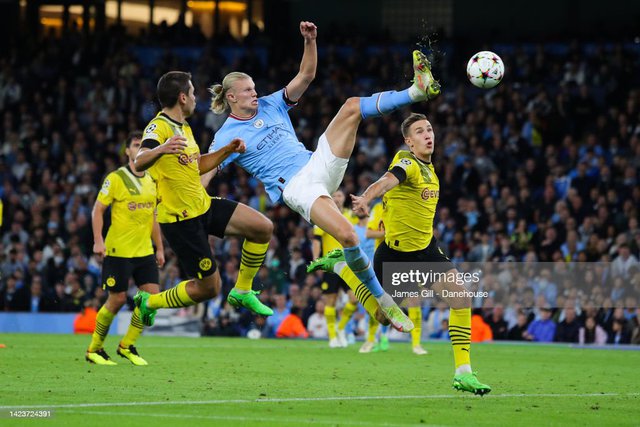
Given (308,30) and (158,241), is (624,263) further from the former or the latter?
(308,30)

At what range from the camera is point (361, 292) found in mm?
11000

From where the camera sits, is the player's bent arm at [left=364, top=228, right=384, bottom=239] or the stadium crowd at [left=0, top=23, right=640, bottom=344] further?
the stadium crowd at [left=0, top=23, right=640, bottom=344]

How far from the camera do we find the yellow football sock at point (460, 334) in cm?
1030

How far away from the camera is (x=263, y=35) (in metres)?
33.5

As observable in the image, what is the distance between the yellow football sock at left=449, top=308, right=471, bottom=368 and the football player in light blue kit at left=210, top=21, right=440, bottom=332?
1.53 feet

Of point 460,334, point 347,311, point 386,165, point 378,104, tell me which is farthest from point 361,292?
point 386,165

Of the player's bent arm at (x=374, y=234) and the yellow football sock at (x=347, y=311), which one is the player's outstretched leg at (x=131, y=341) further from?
the yellow football sock at (x=347, y=311)

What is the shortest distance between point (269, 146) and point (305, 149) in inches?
18.0

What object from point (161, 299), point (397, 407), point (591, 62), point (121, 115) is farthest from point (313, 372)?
point (121, 115)

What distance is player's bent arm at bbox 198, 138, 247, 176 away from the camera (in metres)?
10.3

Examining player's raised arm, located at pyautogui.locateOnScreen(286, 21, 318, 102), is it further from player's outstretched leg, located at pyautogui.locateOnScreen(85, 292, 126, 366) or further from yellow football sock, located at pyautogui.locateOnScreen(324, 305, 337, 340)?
yellow football sock, located at pyautogui.locateOnScreen(324, 305, 337, 340)

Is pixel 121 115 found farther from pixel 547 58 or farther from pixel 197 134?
pixel 547 58

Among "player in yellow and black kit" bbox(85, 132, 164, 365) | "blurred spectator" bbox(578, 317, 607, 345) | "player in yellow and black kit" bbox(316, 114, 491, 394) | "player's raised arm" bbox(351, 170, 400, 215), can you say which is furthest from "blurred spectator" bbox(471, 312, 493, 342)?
"player's raised arm" bbox(351, 170, 400, 215)

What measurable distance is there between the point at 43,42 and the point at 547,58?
15.2 metres
